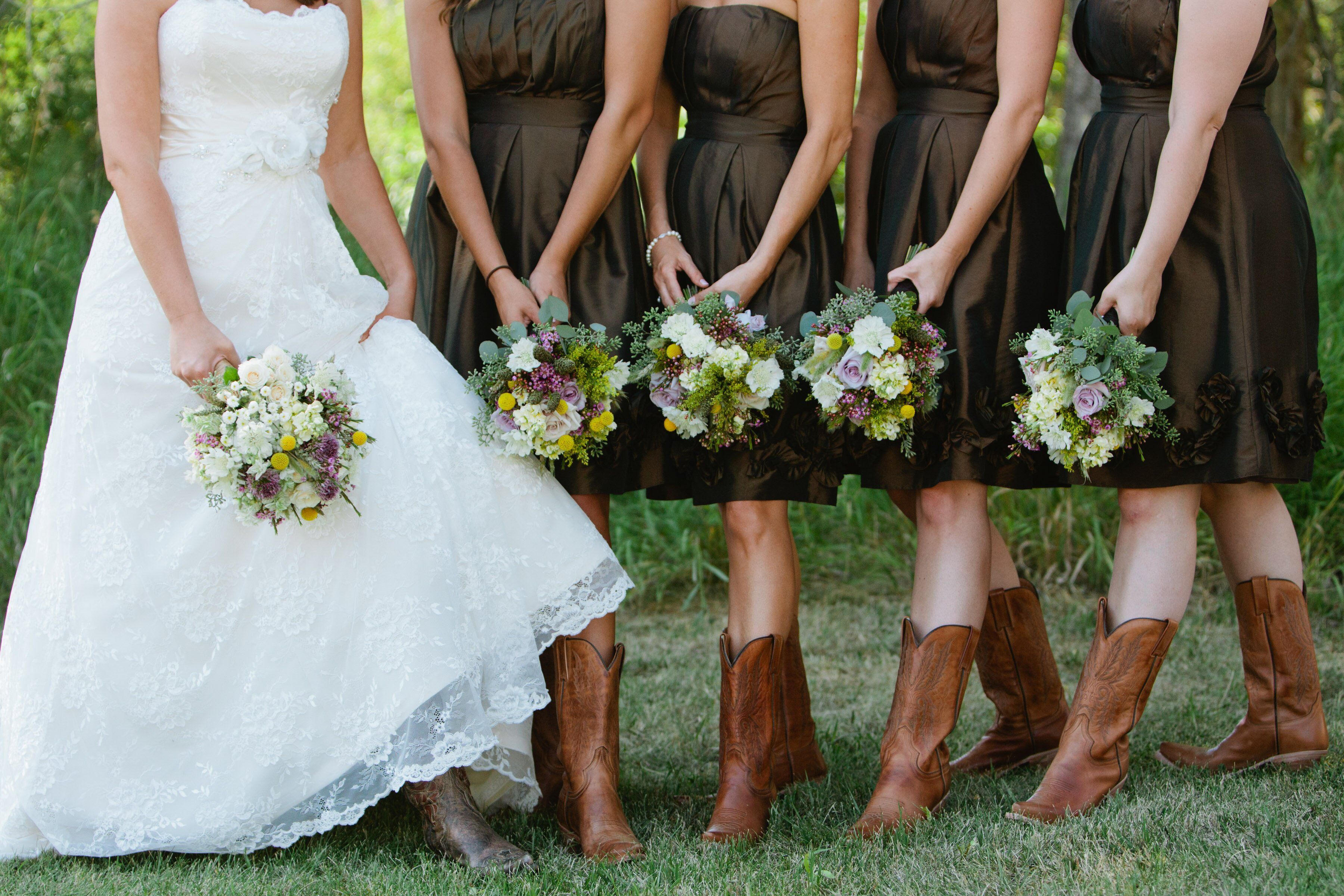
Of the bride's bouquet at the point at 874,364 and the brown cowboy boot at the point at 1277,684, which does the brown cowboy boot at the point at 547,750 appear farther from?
the brown cowboy boot at the point at 1277,684

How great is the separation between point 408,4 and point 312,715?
1803mm

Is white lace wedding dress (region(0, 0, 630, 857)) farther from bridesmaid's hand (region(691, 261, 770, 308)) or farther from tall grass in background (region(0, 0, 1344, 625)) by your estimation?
tall grass in background (region(0, 0, 1344, 625))

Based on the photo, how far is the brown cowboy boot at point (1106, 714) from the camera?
2959 mm

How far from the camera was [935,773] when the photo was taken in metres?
3.03

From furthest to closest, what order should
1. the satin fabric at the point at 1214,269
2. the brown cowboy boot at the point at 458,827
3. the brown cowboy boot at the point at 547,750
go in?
the brown cowboy boot at the point at 547,750 → the satin fabric at the point at 1214,269 → the brown cowboy boot at the point at 458,827

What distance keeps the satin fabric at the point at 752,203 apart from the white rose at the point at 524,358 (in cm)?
47

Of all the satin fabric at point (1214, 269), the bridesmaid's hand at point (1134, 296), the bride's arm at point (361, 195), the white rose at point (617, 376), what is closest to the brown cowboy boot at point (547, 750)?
the white rose at point (617, 376)

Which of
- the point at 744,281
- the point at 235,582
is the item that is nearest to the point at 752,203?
the point at 744,281

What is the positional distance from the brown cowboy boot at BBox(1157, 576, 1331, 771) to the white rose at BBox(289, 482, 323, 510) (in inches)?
93.4

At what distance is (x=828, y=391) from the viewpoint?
282 cm

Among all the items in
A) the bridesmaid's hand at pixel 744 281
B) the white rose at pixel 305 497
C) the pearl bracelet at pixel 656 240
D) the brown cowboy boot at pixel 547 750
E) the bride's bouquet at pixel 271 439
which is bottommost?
the brown cowboy boot at pixel 547 750

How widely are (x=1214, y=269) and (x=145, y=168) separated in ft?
8.11

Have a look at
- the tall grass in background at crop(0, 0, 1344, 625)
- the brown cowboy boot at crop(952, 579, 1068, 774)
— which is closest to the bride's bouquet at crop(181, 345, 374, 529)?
the brown cowboy boot at crop(952, 579, 1068, 774)

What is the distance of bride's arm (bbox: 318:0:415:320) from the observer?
3182mm
